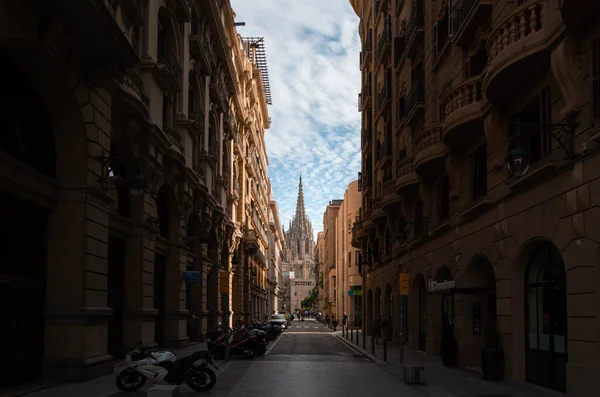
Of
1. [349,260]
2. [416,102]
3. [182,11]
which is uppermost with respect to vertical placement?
[182,11]

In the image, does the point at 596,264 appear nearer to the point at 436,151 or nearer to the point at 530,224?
the point at 530,224

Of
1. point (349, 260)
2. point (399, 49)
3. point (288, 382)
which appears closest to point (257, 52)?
point (349, 260)

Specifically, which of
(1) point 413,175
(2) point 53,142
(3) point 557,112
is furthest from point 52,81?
(1) point 413,175

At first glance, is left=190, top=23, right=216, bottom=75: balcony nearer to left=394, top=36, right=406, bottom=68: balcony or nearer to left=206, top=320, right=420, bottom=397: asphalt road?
left=394, top=36, right=406, bottom=68: balcony

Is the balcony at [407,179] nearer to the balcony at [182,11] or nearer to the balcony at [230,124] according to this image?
the balcony at [182,11]

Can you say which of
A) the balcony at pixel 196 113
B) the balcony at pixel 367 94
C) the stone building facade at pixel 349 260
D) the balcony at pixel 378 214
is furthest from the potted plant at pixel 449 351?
the stone building facade at pixel 349 260

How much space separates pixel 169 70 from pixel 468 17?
11.2 metres

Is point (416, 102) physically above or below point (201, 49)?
below

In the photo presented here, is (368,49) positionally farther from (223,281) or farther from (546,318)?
(546,318)

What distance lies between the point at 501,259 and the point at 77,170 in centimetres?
1091

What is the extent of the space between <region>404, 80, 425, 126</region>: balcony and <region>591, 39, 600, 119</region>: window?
47.4 feet

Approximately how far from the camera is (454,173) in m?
21.8

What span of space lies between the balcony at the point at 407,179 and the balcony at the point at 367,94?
17.5 m

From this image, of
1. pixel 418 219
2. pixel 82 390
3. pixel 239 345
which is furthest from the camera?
pixel 418 219
